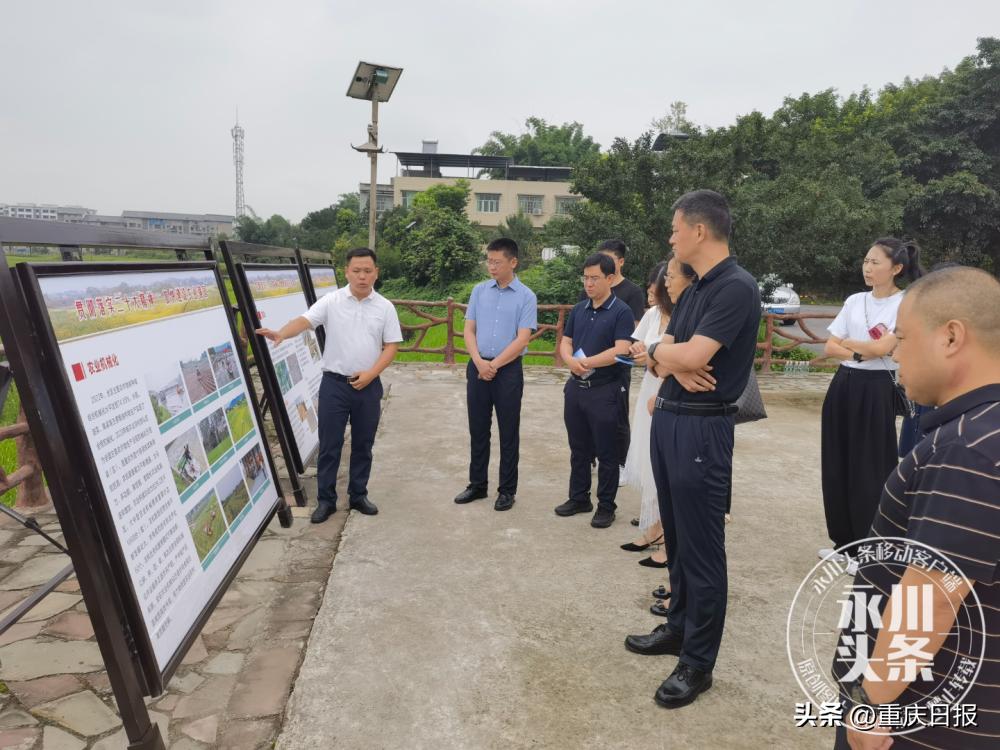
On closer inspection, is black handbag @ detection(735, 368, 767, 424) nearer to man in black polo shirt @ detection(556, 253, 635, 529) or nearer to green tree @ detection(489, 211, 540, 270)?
man in black polo shirt @ detection(556, 253, 635, 529)

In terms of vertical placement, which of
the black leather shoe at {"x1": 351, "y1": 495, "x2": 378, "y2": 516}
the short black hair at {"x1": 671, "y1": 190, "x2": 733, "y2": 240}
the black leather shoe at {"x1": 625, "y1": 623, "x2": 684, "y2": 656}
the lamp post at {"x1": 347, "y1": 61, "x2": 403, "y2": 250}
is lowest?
the black leather shoe at {"x1": 351, "y1": 495, "x2": 378, "y2": 516}

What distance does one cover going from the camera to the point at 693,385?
2.30m

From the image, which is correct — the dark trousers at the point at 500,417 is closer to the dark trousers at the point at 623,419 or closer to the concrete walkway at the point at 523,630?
the concrete walkway at the point at 523,630

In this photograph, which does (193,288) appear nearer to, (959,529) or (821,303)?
(959,529)

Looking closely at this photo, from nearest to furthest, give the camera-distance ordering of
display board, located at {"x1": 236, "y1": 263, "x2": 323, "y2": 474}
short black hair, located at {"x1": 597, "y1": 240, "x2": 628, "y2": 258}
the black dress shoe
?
1. the black dress shoe
2. display board, located at {"x1": 236, "y1": 263, "x2": 323, "y2": 474}
3. short black hair, located at {"x1": 597, "y1": 240, "x2": 628, "y2": 258}

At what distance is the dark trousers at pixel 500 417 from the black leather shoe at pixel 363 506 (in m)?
0.74

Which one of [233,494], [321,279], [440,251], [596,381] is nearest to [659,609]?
[596,381]

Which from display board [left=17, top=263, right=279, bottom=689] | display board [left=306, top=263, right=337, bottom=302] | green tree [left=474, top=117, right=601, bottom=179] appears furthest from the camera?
green tree [left=474, top=117, right=601, bottom=179]

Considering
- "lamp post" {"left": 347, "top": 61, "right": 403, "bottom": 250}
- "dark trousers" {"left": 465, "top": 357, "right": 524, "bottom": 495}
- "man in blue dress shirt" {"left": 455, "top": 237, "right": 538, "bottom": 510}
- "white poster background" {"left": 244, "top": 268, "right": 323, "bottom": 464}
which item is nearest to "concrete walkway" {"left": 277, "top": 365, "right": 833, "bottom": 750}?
"dark trousers" {"left": 465, "top": 357, "right": 524, "bottom": 495}

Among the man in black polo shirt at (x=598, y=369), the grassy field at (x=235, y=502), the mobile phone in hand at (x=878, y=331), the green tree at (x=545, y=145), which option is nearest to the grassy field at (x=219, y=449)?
the grassy field at (x=235, y=502)

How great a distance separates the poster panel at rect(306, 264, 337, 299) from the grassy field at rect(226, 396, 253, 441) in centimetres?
291

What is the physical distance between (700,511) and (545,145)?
221 feet

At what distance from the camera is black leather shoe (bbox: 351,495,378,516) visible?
4.16 m

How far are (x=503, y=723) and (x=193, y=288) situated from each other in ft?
7.71
